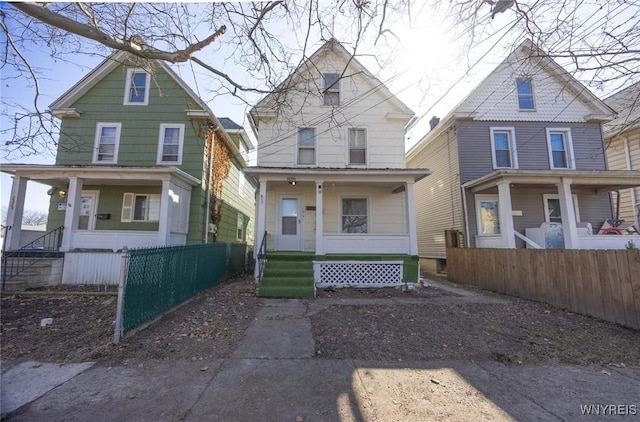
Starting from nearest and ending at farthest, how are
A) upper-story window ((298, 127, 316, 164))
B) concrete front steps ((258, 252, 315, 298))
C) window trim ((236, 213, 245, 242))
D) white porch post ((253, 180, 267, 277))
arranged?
concrete front steps ((258, 252, 315, 298)), white porch post ((253, 180, 267, 277)), upper-story window ((298, 127, 316, 164)), window trim ((236, 213, 245, 242))

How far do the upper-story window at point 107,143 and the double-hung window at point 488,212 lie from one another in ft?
47.8

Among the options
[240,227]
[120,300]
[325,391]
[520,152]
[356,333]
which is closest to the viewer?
[325,391]

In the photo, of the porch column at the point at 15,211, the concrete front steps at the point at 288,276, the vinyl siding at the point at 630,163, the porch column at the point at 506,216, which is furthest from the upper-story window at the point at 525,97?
the porch column at the point at 15,211

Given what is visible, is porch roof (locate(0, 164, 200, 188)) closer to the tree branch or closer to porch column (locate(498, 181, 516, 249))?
the tree branch

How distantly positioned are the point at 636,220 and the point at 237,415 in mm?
17273

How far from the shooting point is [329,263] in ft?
30.4

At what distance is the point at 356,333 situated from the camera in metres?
5.01

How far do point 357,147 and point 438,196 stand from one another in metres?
5.27

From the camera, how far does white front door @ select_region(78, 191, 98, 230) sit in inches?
438

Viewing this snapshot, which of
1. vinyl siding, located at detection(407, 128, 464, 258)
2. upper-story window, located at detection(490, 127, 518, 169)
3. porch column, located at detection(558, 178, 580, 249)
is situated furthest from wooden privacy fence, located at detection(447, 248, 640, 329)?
upper-story window, located at detection(490, 127, 518, 169)

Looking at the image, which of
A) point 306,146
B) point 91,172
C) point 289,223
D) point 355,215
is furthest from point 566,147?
point 91,172

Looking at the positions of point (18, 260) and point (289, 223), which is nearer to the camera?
point (18, 260)

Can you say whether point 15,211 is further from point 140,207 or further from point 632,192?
point 632,192

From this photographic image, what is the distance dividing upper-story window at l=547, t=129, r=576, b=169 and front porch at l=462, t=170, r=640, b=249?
1.17 metres
